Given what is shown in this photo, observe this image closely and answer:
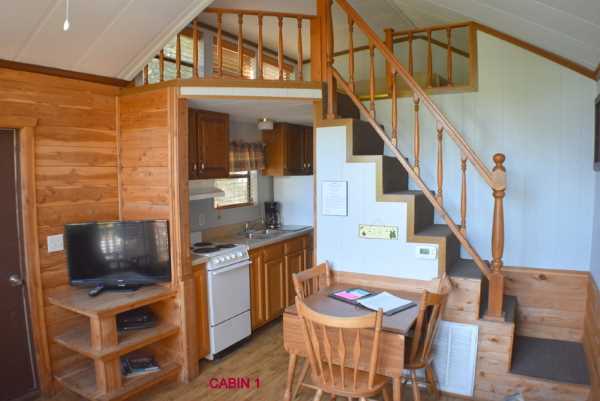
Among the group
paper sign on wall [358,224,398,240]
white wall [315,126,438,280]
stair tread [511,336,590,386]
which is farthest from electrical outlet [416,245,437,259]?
stair tread [511,336,590,386]

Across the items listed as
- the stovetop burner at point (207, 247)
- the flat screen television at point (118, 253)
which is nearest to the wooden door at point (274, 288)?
the stovetop burner at point (207, 247)

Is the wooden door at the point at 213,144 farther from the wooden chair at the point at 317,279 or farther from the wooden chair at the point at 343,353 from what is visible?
the wooden chair at the point at 343,353

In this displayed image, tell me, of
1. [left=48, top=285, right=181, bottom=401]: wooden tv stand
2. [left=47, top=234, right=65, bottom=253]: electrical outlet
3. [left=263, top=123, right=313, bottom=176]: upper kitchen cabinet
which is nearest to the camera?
[left=48, top=285, right=181, bottom=401]: wooden tv stand

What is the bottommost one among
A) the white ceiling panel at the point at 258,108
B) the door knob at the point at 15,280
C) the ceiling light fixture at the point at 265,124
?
the door knob at the point at 15,280

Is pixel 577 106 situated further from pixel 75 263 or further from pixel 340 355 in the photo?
pixel 75 263

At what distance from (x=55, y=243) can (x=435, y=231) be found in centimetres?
286

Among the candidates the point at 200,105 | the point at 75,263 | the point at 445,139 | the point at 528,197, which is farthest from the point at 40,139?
the point at 528,197

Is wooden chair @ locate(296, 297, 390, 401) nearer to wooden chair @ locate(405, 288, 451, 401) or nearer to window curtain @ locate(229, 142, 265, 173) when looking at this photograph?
wooden chair @ locate(405, 288, 451, 401)

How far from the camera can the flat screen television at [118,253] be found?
10.1 feet

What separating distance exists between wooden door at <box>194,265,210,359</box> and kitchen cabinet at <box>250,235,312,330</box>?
625 mm

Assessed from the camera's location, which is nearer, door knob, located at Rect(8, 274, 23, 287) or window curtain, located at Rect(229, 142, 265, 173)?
door knob, located at Rect(8, 274, 23, 287)

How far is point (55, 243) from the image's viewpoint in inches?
122

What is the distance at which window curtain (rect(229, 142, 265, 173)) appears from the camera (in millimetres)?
4496

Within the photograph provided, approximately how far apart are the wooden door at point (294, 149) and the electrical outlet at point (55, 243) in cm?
255
